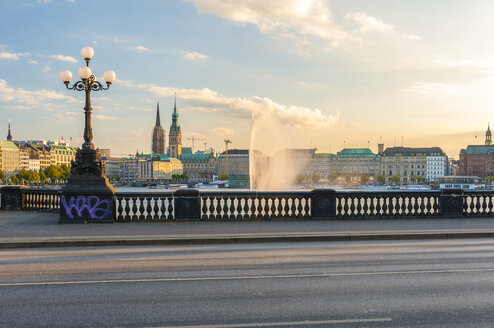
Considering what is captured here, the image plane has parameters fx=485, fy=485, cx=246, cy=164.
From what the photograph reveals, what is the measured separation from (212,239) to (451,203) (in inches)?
389

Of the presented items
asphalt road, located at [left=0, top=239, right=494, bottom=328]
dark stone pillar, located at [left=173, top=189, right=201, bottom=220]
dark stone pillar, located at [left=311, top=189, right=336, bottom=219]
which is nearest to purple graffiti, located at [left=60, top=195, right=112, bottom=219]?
dark stone pillar, located at [left=173, top=189, right=201, bottom=220]

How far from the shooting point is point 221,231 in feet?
47.1

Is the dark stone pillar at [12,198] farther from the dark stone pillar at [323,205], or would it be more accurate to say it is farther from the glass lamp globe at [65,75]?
the dark stone pillar at [323,205]

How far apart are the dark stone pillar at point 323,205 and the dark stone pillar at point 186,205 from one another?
4.09 metres

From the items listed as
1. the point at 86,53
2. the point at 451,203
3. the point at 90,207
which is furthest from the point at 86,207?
the point at 451,203

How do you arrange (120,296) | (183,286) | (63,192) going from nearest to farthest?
(120,296), (183,286), (63,192)

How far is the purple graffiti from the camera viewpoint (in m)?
16.2

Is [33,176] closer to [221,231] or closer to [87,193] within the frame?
[87,193]

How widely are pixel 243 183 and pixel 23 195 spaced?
98.6 metres

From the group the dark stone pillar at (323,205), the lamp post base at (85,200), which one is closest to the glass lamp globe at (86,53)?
the lamp post base at (85,200)

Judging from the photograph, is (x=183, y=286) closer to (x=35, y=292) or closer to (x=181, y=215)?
(x=35, y=292)

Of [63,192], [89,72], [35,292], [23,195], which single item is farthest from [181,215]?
[35,292]

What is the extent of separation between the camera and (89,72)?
58.6ft

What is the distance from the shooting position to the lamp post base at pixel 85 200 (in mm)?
16125
